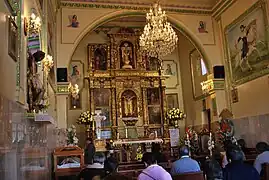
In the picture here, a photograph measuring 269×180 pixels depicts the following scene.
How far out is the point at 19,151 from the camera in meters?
→ 4.36

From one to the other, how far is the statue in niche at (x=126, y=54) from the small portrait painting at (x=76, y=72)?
2.26 meters

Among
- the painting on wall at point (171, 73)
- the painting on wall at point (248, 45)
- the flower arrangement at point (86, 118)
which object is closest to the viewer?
the painting on wall at point (248, 45)

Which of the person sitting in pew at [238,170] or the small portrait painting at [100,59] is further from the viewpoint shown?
the small portrait painting at [100,59]

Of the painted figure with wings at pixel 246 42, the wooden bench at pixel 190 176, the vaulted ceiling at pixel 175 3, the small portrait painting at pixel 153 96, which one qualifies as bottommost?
the wooden bench at pixel 190 176

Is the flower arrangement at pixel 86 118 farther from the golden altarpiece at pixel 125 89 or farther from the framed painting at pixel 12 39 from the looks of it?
the framed painting at pixel 12 39

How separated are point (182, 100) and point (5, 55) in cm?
1461

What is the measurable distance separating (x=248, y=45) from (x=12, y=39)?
29.8 feet

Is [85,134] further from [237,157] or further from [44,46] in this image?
[237,157]

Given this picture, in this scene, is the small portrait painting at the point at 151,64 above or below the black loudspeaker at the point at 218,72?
above

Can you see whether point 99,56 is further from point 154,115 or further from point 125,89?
point 154,115

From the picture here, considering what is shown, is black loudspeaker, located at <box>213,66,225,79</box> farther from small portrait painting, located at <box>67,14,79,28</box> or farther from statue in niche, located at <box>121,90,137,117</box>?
small portrait painting, located at <box>67,14,79,28</box>

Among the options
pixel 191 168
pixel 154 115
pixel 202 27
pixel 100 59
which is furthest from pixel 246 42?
pixel 100 59

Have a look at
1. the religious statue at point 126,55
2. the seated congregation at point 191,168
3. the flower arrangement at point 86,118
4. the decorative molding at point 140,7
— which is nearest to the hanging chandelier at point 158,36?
the decorative molding at point 140,7

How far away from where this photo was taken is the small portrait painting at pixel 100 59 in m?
16.7
